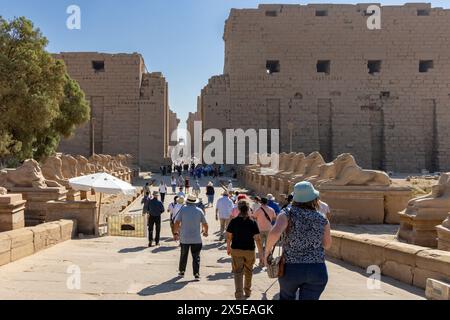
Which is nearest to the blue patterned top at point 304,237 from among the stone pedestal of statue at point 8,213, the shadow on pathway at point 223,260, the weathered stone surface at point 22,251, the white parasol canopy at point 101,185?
the shadow on pathway at point 223,260

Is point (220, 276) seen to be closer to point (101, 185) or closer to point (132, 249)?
point (132, 249)

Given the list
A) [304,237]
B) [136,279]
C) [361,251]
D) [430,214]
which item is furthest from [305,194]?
[430,214]

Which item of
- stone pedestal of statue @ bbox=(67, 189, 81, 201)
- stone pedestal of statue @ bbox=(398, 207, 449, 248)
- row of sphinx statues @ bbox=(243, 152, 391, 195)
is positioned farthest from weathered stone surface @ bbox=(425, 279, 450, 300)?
stone pedestal of statue @ bbox=(67, 189, 81, 201)

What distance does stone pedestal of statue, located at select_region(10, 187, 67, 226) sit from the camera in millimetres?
11617

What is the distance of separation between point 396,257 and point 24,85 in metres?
16.6

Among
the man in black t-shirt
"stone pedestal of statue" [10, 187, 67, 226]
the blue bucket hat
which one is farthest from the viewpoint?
"stone pedestal of statue" [10, 187, 67, 226]

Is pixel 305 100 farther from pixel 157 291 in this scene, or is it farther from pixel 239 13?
pixel 157 291

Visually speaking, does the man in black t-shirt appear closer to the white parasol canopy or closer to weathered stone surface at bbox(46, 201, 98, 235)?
weathered stone surface at bbox(46, 201, 98, 235)

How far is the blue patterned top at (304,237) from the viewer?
11.2 ft

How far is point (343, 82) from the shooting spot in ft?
111

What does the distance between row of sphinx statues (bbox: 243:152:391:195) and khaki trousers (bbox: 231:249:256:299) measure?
6.01 metres

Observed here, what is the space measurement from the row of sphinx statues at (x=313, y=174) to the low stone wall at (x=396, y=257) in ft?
11.5
